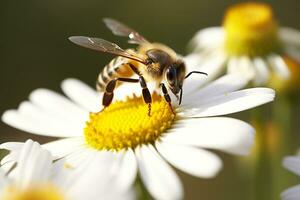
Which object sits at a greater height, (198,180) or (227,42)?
(227,42)

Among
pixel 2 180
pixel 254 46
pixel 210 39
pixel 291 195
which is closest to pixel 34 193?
pixel 2 180

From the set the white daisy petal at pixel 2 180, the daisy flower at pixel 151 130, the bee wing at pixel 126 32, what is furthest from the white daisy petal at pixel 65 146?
the bee wing at pixel 126 32

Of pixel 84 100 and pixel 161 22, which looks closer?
pixel 84 100

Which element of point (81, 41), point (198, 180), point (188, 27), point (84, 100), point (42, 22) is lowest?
point (198, 180)

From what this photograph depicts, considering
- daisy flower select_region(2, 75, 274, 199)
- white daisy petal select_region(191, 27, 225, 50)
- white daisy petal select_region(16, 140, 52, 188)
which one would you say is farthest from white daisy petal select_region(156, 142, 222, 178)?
white daisy petal select_region(191, 27, 225, 50)

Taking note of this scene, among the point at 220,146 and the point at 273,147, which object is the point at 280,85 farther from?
the point at 220,146

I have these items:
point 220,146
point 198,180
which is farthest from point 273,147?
point 198,180
